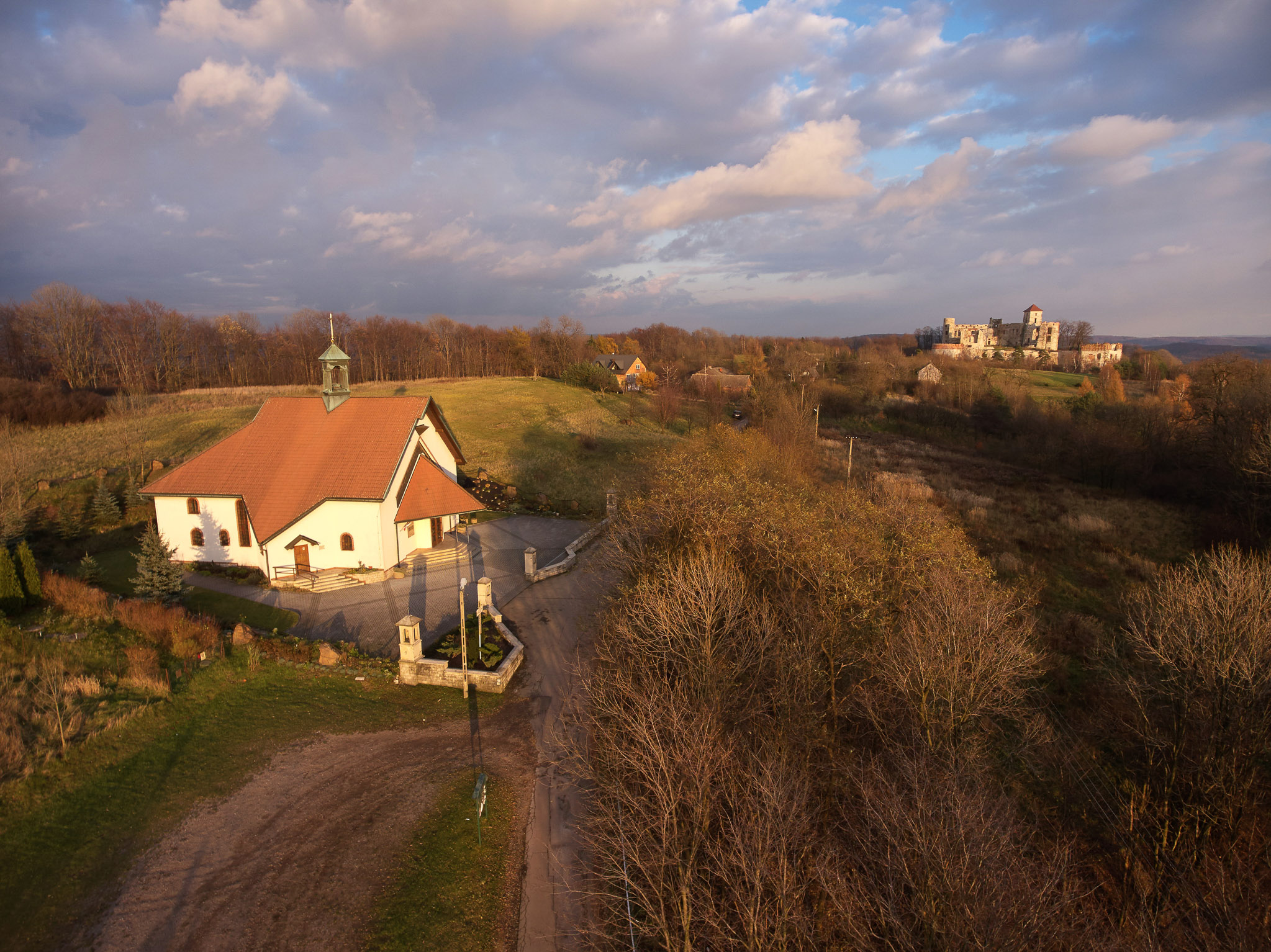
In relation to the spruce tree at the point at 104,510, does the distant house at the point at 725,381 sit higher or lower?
higher

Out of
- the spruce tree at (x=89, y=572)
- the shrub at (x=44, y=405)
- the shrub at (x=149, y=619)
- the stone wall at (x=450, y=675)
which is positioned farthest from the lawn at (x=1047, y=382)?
the shrub at (x=44, y=405)

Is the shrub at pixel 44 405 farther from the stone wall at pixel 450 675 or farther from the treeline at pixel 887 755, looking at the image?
the treeline at pixel 887 755

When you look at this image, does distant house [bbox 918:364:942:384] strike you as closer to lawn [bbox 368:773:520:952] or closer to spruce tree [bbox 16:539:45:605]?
lawn [bbox 368:773:520:952]

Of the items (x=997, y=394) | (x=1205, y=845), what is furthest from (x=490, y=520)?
(x=997, y=394)

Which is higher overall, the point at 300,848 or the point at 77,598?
the point at 77,598

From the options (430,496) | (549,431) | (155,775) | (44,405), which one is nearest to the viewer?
(155,775)

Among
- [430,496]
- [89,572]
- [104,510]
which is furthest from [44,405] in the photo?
[430,496]

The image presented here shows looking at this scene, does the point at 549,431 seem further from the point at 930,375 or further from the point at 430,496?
the point at 930,375

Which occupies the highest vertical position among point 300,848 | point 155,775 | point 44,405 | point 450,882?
point 44,405
